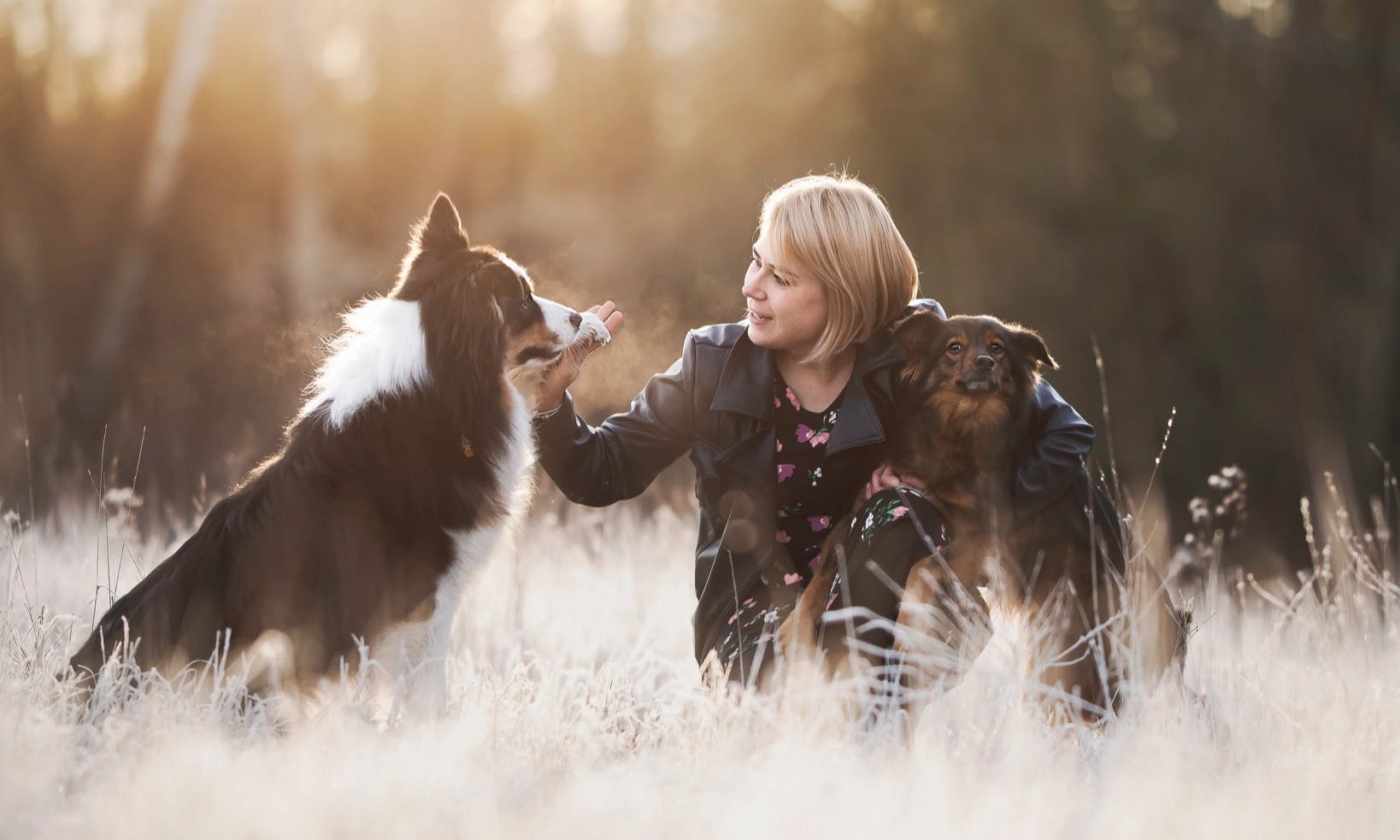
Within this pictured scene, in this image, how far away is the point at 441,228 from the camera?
373 centimetres

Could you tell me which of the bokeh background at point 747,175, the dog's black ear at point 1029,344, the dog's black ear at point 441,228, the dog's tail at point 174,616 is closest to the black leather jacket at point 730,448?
the dog's black ear at point 1029,344

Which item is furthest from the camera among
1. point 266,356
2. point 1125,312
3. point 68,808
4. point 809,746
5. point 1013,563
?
point 1125,312

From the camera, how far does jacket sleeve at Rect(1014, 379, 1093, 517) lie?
381cm

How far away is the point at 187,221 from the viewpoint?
1048 cm

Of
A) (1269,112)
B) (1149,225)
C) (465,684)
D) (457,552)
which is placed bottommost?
(465,684)

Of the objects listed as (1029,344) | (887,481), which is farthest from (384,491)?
(1029,344)

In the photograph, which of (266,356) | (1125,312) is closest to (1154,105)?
(1125,312)

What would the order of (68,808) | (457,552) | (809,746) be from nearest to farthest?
(68,808)
(809,746)
(457,552)

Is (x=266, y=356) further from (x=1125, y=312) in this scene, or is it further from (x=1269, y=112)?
(x=1269, y=112)

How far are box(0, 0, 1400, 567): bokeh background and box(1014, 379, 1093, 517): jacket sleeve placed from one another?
6307mm

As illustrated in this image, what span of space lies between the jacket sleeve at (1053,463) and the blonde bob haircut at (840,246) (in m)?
0.72

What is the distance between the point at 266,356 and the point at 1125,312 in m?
8.14

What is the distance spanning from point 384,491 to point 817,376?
150 cm

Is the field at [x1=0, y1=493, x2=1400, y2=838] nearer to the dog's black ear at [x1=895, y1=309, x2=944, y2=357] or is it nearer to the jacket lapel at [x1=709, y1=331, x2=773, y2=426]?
the jacket lapel at [x1=709, y1=331, x2=773, y2=426]
